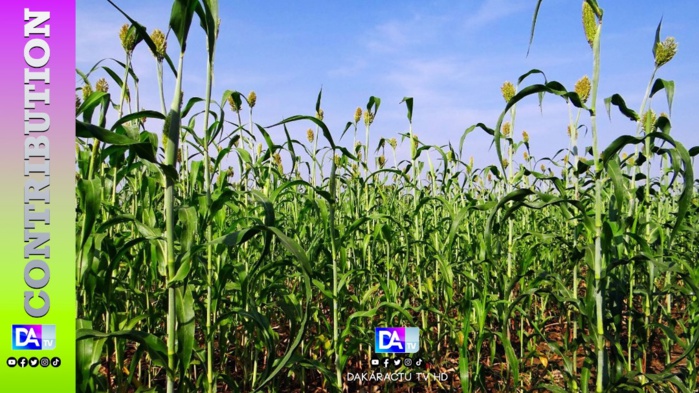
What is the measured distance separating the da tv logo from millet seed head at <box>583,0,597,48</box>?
190cm

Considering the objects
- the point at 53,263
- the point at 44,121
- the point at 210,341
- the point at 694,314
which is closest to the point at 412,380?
the point at 210,341

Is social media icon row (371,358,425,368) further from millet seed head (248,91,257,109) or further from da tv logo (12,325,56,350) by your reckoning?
millet seed head (248,91,257,109)

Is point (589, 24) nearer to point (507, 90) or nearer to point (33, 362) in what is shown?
point (507, 90)

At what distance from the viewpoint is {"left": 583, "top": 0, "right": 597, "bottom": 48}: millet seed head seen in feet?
4.98

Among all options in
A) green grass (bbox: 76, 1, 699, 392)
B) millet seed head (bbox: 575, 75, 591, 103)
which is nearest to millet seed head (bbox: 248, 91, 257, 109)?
green grass (bbox: 76, 1, 699, 392)

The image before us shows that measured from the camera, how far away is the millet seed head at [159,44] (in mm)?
1410

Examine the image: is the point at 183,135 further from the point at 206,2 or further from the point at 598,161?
the point at 598,161

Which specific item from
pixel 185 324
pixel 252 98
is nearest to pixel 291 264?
pixel 185 324

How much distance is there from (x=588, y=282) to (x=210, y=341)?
4.30ft

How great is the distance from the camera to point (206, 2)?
1.16 meters

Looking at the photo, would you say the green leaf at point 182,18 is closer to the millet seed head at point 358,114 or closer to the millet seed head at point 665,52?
the millet seed head at point 665,52
